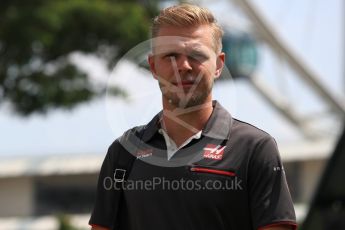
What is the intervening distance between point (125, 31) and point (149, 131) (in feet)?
64.8

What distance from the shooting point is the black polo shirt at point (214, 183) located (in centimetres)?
328

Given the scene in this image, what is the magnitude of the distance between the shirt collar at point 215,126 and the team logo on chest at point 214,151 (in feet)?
0.12

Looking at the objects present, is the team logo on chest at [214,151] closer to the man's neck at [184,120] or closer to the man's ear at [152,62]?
the man's neck at [184,120]

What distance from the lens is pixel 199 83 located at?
3326 mm

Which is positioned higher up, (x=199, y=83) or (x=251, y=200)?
(x=199, y=83)

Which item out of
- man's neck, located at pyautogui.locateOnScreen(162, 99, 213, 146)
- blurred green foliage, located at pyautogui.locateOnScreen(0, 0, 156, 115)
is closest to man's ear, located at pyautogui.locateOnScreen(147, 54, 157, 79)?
man's neck, located at pyautogui.locateOnScreen(162, 99, 213, 146)

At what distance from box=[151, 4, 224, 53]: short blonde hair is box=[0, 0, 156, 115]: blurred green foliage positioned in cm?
1917

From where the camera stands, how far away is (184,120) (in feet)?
11.2

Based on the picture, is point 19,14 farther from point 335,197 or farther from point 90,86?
point 335,197

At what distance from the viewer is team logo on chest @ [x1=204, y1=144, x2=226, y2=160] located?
3324 millimetres

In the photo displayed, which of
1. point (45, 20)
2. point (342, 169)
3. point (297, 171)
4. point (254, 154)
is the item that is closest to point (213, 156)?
point (254, 154)

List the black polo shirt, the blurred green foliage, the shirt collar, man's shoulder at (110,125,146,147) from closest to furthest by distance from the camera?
the black polo shirt → the shirt collar → man's shoulder at (110,125,146,147) → the blurred green foliage

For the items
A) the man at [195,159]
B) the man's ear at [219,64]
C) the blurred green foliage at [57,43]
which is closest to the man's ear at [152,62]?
the man at [195,159]

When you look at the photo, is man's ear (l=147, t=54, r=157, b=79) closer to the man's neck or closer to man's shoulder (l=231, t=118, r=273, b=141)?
the man's neck
